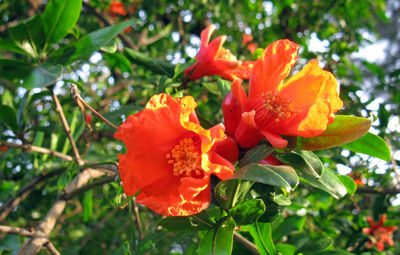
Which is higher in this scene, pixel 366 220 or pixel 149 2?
pixel 149 2

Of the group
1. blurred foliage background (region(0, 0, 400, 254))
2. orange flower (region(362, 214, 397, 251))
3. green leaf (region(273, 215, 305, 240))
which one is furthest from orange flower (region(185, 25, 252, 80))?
orange flower (region(362, 214, 397, 251))

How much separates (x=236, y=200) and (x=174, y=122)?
28 cm

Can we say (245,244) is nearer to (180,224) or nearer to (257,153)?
(180,224)

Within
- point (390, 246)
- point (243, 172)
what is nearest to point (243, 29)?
point (390, 246)

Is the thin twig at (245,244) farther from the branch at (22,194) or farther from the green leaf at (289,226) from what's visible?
the branch at (22,194)

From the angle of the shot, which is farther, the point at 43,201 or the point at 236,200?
the point at 43,201

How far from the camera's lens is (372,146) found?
40.3 inches

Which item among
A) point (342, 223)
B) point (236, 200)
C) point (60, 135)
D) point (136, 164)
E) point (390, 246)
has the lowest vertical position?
point (390, 246)

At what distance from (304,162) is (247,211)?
0.69ft

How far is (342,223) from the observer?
220 centimetres

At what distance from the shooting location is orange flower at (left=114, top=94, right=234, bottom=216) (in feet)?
2.65

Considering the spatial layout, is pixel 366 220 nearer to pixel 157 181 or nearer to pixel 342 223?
pixel 342 223

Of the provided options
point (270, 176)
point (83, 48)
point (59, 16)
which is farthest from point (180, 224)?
point (59, 16)

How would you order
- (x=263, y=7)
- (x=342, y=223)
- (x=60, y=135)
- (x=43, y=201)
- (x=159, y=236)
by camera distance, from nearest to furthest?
(x=159, y=236)
(x=60, y=135)
(x=342, y=223)
(x=43, y=201)
(x=263, y=7)
